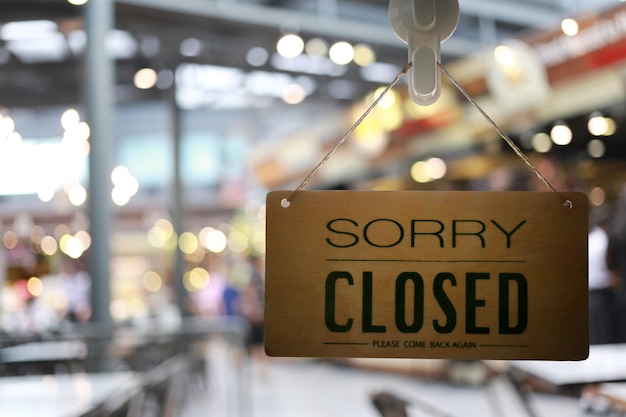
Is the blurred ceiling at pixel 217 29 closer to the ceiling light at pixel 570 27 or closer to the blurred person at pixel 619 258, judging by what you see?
the ceiling light at pixel 570 27

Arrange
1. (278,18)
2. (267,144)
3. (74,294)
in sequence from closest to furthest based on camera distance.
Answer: (278,18) → (74,294) → (267,144)

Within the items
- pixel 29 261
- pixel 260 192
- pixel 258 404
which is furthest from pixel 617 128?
pixel 29 261

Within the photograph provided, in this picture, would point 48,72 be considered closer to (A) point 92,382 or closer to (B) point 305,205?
(A) point 92,382

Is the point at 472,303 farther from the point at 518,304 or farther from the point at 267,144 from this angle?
the point at 267,144

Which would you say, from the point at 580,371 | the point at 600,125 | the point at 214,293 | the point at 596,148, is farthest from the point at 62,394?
the point at 214,293

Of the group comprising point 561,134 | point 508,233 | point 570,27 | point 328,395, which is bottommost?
point 328,395

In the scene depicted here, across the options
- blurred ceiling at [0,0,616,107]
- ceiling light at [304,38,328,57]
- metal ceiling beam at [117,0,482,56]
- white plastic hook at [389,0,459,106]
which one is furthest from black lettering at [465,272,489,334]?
ceiling light at [304,38,328,57]

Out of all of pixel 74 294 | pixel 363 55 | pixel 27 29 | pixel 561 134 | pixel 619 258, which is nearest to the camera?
pixel 619 258

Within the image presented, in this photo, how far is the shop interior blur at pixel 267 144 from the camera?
6.69 m

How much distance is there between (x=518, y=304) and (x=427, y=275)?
182mm

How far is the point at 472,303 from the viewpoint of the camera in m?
1.58

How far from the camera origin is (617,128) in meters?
8.12

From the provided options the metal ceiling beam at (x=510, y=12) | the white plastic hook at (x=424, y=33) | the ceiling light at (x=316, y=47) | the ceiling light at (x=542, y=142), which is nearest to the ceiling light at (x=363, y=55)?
the ceiling light at (x=316, y=47)

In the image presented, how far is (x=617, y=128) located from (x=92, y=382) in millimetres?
6116
